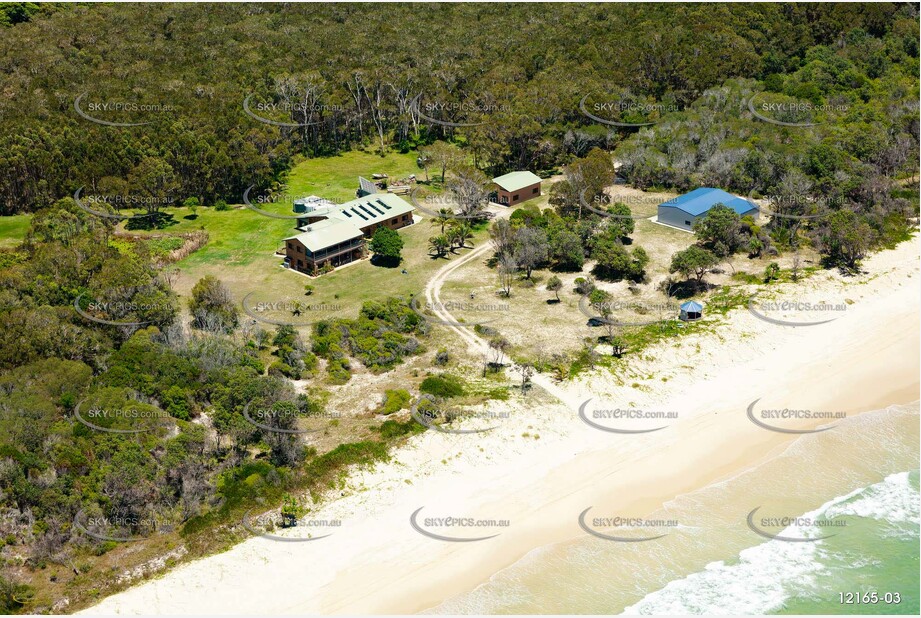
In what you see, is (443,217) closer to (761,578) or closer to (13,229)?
(13,229)

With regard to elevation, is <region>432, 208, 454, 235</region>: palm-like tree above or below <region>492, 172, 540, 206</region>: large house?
below

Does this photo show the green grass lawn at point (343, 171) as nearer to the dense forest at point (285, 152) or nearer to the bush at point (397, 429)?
the dense forest at point (285, 152)

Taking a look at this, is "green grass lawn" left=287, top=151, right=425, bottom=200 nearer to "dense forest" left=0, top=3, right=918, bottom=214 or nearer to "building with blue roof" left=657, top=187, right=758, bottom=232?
"dense forest" left=0, top=3, right=918, bottom=214

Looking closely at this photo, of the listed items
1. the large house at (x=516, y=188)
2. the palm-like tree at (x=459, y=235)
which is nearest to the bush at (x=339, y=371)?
the palm-like tree at (x=459, y=235)

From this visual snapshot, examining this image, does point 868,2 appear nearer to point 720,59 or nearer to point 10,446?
point 720,59

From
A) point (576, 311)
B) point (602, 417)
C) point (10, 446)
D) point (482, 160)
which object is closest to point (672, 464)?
point (602, 417)

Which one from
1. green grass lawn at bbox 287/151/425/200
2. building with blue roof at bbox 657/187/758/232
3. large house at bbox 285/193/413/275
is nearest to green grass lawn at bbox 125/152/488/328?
green grass lawn at bbox 287/151/425/200
